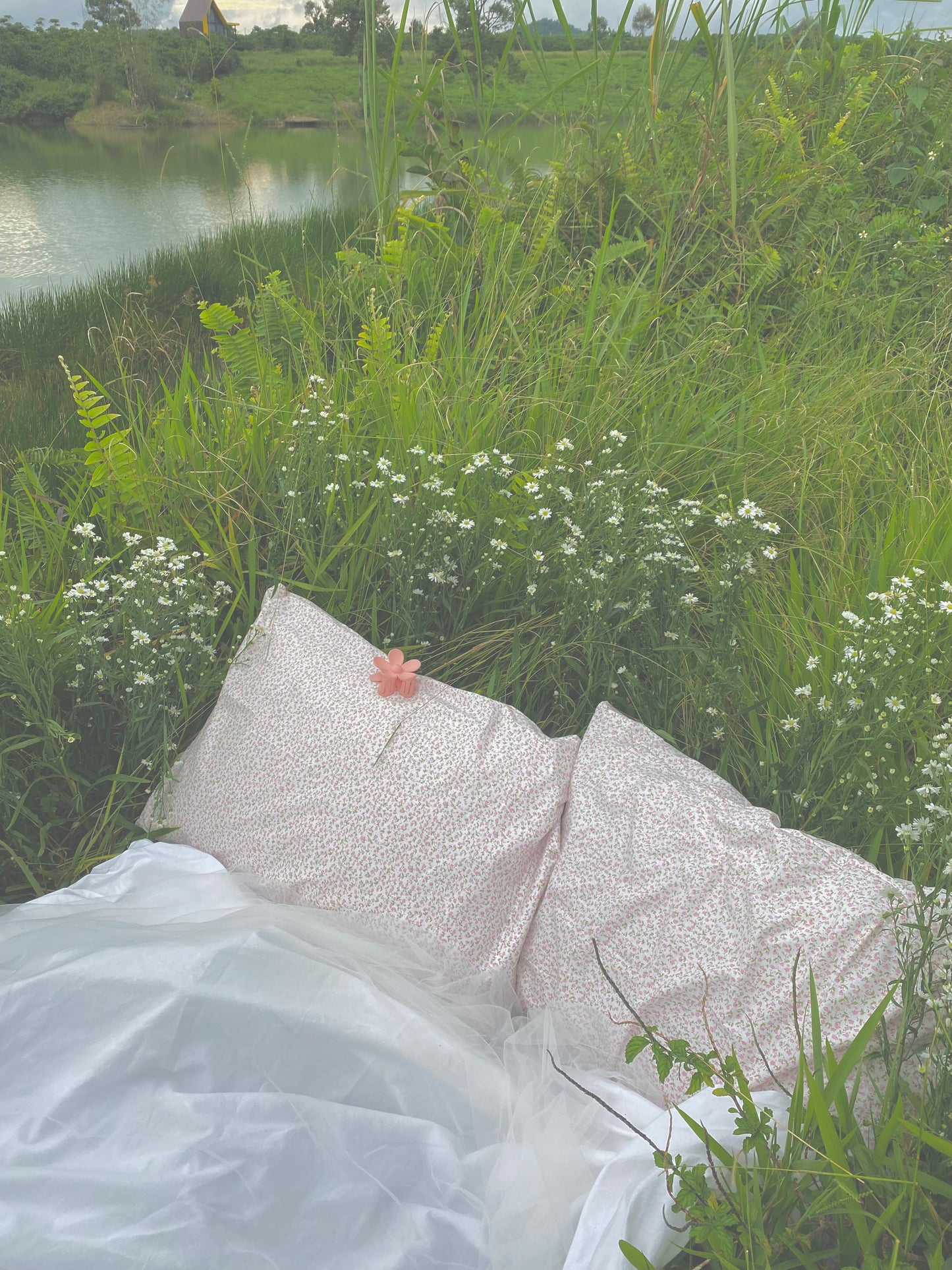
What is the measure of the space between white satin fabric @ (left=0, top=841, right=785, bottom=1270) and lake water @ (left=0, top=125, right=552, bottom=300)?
330 cm

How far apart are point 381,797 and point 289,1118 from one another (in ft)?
1.56

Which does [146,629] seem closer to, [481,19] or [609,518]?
[609,518]

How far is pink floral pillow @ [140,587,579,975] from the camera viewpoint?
1.36 meters

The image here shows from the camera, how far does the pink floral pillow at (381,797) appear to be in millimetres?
1360

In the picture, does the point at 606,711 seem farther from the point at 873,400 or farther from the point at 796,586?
the point at 873,400

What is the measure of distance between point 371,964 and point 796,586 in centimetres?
116

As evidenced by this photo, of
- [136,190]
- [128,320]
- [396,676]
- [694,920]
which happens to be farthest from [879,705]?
[136,190]

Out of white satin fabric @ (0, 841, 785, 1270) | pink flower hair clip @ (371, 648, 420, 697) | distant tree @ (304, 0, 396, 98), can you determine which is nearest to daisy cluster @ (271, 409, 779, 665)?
pink flower hair clip @ (371, 648, 420, 697)

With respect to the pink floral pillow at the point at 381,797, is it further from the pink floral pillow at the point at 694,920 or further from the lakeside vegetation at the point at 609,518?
the lakeside vegetation at the point at 609,518

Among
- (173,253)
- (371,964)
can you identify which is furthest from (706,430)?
(173,253)

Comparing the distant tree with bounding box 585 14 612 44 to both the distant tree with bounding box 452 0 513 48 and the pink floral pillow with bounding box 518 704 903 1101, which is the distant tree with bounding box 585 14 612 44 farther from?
the pink floral pillow with bounding box 518 704 903 1101

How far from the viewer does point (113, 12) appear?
3.48 m

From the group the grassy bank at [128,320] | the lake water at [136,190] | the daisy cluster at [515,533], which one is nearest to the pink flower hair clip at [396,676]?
the daisy cluster at [515,533]

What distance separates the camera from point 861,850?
4.86 feet
